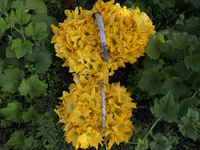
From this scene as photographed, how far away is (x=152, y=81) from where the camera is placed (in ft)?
6.32

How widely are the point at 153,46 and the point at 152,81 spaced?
17.9 inches

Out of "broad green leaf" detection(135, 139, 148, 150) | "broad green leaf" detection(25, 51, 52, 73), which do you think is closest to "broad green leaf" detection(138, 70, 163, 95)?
"broad green leaf" detection(135, 139, 148, 150)

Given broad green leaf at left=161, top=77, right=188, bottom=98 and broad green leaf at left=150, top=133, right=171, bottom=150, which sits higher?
broad green leaf at left=161, top=77, right=188, bottom=98

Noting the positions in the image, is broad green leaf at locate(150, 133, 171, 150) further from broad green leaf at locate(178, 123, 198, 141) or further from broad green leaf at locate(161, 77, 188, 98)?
broad green leaf at locate(161, 77, 188, 98)

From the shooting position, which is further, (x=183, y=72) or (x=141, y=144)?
(x=183, y=72)

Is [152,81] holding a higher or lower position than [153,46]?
lower

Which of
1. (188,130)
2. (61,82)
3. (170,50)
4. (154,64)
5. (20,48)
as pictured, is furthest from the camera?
(61,82)

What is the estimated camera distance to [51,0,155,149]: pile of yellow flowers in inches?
63.6

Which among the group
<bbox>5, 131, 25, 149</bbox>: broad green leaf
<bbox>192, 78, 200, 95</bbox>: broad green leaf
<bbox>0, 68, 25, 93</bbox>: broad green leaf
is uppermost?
<bbox>192, 78, 200, 95</bbox>: broad green leaf

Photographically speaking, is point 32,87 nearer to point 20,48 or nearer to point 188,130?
point 20,48

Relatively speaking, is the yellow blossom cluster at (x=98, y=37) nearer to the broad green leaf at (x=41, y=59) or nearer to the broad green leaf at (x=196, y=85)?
the broad green leaf at (x=41, y=59)

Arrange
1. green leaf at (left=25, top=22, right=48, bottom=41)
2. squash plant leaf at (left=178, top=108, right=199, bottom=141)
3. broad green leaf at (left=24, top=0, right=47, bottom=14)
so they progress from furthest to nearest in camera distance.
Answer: broad green leaf at (left=24, top=0, right=47, bottom=14)
green leaf at (left=25, top=22, right=48, bottom=41)
squash plant leaf at (left=178, top=108, right=199, bottom=141)

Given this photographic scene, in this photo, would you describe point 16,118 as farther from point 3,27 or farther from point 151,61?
point 151,61

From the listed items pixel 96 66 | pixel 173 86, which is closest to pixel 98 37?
pixel 96 66
